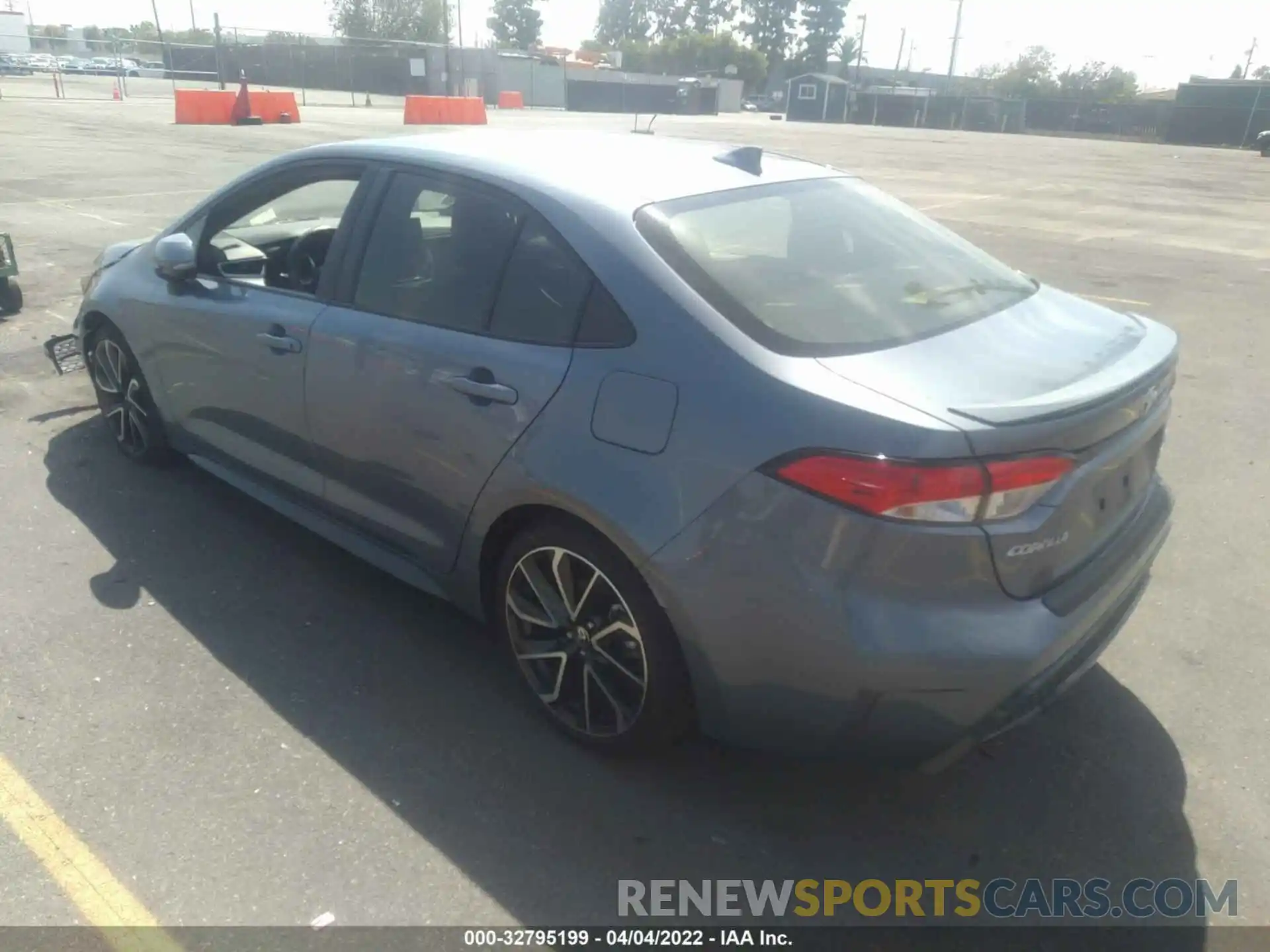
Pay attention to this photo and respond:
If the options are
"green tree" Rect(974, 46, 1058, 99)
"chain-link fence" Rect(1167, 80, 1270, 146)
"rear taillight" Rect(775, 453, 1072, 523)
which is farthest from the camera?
"green tree" Rect(974, 46, 1058, 99)

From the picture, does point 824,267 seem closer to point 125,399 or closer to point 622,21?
point 125,399

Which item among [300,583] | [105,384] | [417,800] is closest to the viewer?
[417,800]

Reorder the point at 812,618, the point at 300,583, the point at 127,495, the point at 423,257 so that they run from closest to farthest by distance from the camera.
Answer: the point at 812,618 → the point at 423,257 → the point at 300,583 → the point at 127,495

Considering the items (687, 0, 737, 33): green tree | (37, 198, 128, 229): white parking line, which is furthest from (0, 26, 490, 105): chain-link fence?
(687, 0, 737, 33): green tree

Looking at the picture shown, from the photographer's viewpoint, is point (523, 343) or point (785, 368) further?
point (523, 343)

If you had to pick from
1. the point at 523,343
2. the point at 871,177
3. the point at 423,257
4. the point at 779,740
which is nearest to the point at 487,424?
the point at 523,343

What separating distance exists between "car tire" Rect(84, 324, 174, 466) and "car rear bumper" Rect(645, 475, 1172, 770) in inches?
125

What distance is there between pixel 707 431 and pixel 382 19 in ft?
340

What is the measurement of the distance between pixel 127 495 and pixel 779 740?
11.2 ft

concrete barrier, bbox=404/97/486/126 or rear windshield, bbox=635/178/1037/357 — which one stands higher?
rear windshield, bbox=635/178/1037/357

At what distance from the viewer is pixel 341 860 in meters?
2.59

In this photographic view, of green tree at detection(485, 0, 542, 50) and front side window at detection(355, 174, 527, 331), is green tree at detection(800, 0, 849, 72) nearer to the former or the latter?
green tree at detection(485, 0, 542, 50)

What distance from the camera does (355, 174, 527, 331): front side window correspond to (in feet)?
10.2

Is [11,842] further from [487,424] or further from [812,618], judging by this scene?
[812,618]
